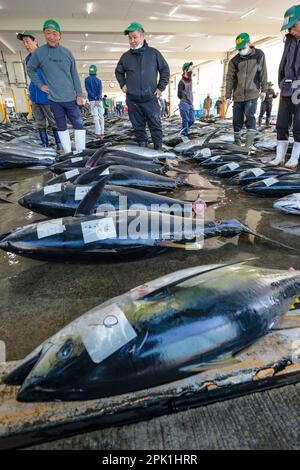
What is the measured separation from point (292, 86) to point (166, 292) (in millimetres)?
5160

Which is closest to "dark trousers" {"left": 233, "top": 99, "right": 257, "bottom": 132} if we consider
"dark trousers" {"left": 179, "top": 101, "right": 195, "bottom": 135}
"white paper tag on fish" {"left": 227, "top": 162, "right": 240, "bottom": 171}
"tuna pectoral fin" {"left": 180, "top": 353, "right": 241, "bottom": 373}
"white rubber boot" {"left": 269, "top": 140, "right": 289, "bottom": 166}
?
"white rubber boot" {"left": 269, "top": 140, "right": 289, "bottom": 166}

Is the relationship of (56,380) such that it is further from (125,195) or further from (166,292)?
(125,195)

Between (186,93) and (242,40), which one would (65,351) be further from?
(186,93)

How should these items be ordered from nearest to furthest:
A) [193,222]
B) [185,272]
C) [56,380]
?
[56,380], [185,272], [193,222]

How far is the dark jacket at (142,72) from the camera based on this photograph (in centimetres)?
542

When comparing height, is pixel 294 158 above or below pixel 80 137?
below

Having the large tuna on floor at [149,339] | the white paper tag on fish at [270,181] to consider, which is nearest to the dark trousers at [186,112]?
the white paper tag on fish at [270,181]

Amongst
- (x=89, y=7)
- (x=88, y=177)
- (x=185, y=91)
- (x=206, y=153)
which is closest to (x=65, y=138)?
(x=206, y=153)

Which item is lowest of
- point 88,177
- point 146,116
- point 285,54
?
point 88,177

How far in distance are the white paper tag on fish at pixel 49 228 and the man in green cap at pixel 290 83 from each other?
4599 mm

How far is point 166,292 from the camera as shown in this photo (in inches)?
50.4

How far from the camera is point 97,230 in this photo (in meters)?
2.09

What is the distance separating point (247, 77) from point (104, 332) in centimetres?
722

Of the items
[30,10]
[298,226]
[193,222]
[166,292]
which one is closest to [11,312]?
[166,292]
